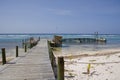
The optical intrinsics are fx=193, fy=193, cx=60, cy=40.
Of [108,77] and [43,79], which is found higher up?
[43,79]

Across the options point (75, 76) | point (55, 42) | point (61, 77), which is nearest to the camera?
point (61, 77)

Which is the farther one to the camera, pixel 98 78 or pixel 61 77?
pixel 98 78

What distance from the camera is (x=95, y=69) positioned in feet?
44.7

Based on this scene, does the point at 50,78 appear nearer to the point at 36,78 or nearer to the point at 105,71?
the point at 36,78

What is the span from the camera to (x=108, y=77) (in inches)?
448

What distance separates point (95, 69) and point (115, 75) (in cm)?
232

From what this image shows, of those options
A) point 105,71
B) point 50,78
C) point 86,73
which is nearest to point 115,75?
point 105,71

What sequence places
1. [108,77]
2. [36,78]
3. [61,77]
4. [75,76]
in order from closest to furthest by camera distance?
[61,77] < [36,78] < [108,77] < [75,76]

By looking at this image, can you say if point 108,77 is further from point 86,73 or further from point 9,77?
point 9,77

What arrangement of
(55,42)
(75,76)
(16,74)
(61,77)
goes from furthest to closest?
(55,42) < (75,76) < (16,74) < (61,77)

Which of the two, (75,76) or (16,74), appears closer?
(16,74)

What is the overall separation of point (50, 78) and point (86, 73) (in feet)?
17.1

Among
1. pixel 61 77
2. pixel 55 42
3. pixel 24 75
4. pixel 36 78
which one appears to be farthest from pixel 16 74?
pixel 55 42

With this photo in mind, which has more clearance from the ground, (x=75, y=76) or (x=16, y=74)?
(x=16, y=74)
